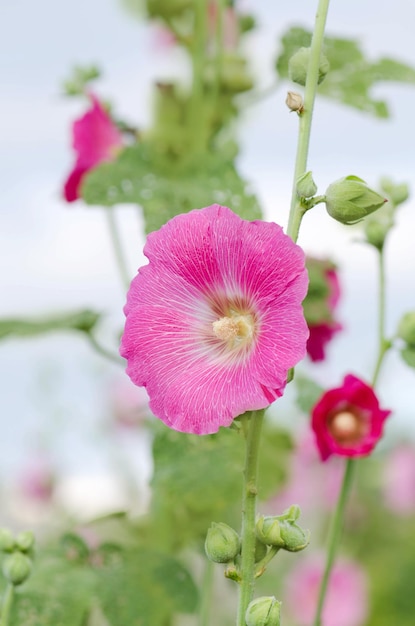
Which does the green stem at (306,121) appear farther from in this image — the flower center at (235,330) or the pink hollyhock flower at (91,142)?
the pink hollyhock flower at (91,142)

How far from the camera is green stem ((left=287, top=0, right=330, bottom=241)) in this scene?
0.52m

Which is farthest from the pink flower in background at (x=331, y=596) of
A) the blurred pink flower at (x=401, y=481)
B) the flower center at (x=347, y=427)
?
the flower center at (x=347, y=427)

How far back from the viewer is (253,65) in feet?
3.68

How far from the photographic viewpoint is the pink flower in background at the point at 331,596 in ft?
6.06

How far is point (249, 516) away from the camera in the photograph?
1.69ft

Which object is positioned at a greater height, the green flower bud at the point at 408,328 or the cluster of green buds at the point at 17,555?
the green flower bud at the point at 408,328

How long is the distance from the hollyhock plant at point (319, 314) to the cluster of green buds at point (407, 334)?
14 cm

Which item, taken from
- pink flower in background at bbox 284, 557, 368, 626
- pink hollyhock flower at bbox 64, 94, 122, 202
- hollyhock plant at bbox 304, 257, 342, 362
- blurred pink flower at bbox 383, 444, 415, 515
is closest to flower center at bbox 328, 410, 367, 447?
hollyhock plant at bbox 304, 257, 342, 362

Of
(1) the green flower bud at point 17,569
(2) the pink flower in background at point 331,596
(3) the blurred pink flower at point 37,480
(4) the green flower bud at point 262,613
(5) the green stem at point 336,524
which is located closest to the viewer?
(4) the green flower bud at point 262,613

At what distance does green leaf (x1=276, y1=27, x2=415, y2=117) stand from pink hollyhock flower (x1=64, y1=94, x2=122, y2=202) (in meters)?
0.20

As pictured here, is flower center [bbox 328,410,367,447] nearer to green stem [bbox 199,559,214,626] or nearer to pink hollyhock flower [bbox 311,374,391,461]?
pink hollyhock flower [bbox 311,374,391,461]

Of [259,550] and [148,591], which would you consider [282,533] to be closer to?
[259,550]

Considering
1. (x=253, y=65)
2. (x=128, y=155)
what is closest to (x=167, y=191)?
(x=128, y=155)

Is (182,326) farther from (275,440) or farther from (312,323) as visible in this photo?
(275,440)
